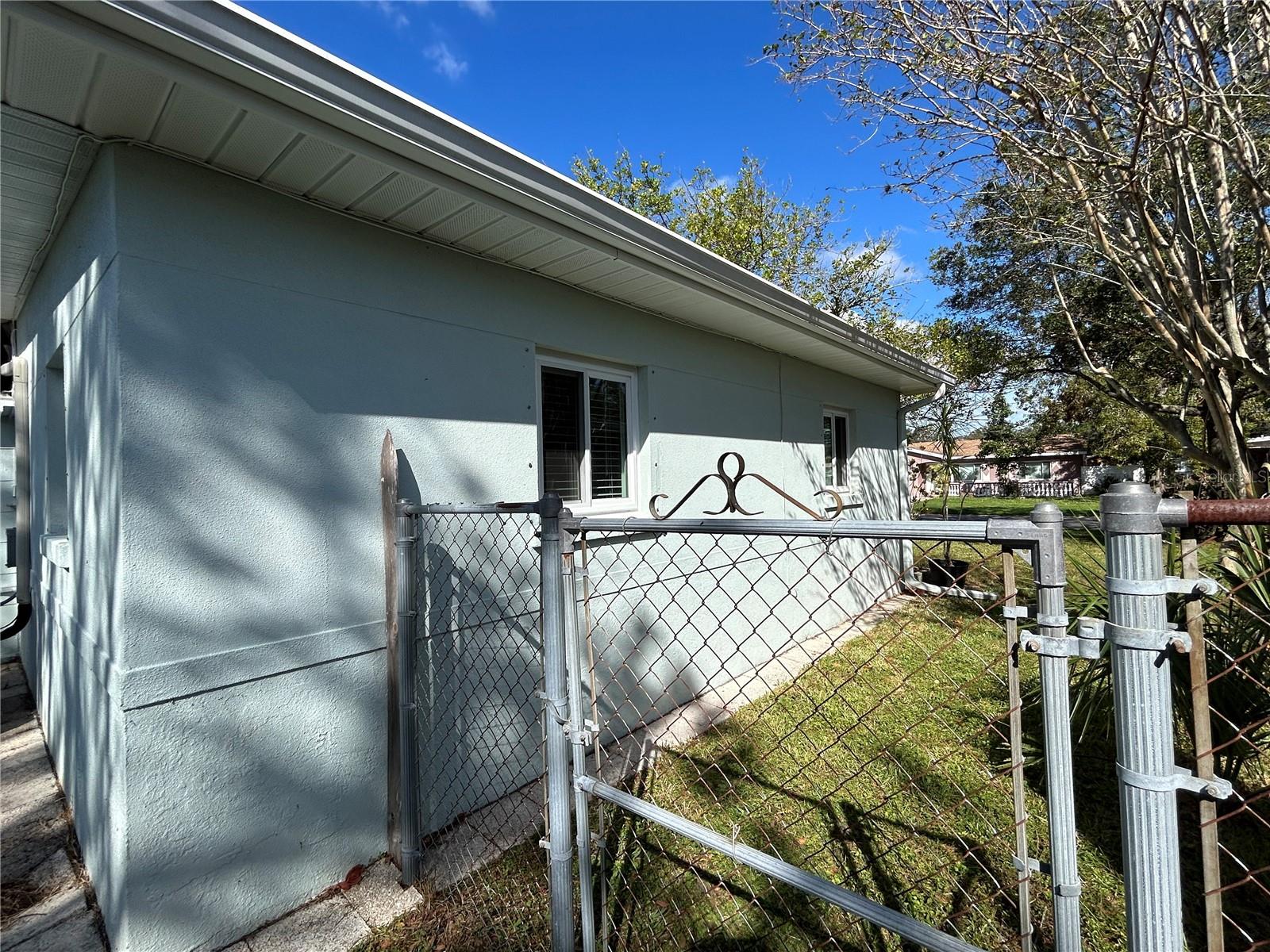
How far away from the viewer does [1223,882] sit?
2377 millimetres

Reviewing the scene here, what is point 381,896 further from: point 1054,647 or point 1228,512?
point 1228,512

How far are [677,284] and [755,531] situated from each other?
2751 mm

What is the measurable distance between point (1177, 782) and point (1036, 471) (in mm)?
45140

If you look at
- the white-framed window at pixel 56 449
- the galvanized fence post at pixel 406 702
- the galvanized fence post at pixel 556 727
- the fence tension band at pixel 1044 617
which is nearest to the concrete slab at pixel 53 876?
the galvanized fence post at pixel 406 702

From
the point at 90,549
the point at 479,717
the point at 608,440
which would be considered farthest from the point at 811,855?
the point at 90,549

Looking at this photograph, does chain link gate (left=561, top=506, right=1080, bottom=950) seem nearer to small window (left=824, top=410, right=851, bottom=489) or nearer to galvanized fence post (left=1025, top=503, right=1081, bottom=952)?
galvanized fence post (left=1025, top=503, right=1081, bottom=952)

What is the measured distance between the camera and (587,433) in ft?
12.9

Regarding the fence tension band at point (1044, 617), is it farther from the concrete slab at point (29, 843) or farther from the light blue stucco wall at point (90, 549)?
the concrete slab at point (29, 843)

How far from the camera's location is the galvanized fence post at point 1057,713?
886 millimetres

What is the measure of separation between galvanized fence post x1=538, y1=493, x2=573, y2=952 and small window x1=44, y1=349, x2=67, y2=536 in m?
3.52

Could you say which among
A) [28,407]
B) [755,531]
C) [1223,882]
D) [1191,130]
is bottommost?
[1223,882]

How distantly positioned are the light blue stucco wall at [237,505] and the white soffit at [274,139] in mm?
141

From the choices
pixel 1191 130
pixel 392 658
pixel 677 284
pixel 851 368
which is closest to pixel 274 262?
pixel 392 658

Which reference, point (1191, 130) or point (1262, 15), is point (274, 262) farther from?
point (1262, 15)
